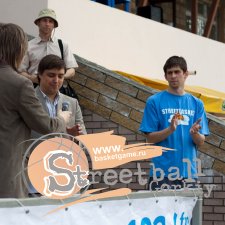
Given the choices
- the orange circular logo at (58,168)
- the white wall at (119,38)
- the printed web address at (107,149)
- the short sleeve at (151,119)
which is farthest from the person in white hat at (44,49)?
the orange circular logo at (58,168)

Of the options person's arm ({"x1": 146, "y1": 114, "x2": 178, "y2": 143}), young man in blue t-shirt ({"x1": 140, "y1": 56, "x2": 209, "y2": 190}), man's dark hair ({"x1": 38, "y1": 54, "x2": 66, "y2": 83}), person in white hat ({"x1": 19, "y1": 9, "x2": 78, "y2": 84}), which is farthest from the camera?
person in white hat ({"x1": 19, "y1": 9, "x2": 78, "y2": 84})

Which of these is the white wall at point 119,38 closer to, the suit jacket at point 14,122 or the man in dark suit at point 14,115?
the man in dark suit at point 14,115

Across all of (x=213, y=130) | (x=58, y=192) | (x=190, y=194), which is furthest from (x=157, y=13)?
(x=58, y=192)

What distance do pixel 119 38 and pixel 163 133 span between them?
564 centimetres

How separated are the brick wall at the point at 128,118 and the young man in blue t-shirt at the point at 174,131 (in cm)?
193

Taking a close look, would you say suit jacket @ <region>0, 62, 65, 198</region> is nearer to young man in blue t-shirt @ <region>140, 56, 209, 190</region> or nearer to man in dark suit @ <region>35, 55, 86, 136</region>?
man in dark suit @ <region>35, 55, 86, 136</region>

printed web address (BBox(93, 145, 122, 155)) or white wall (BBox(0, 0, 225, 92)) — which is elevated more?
white wall (BBox(0, 0, 225, 92))

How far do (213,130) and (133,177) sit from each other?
1.05m

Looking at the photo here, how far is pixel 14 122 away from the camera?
4.07 m

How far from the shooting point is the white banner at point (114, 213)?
3287 millimetres

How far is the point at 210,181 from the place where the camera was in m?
7.85

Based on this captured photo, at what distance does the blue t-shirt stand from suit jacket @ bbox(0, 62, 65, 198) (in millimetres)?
1895

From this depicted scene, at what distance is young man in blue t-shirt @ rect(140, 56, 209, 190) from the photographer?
18.9ft

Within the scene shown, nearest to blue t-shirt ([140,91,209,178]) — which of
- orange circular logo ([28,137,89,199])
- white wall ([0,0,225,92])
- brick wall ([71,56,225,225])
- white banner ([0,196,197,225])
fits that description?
white banner ([0,196,197,225])
